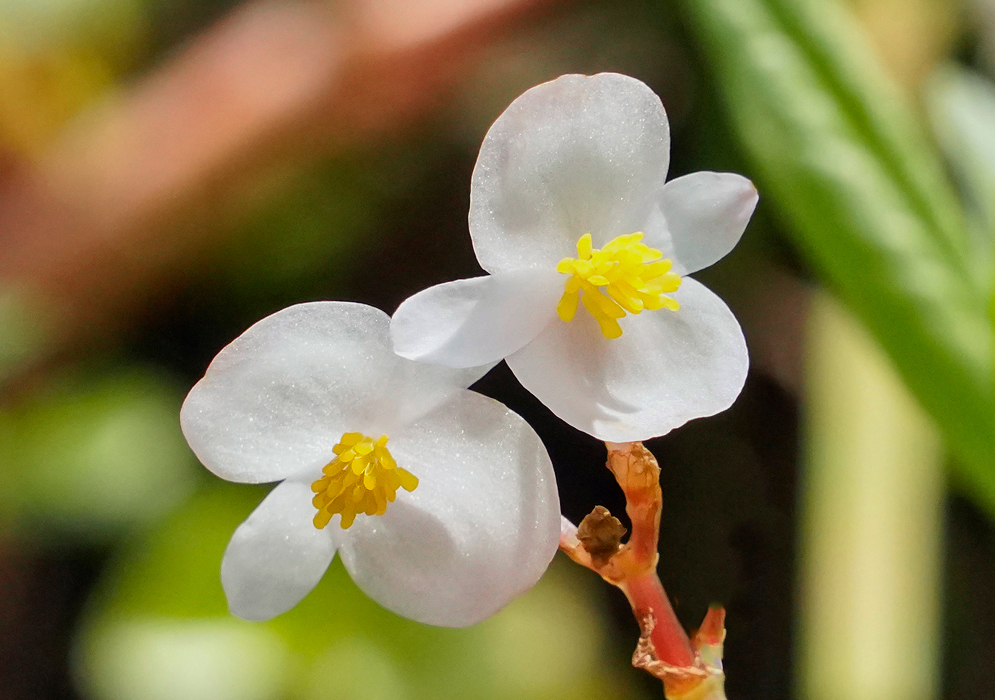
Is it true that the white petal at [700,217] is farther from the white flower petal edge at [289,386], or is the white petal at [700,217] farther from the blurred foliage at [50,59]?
the blurred foliage at [50,59]

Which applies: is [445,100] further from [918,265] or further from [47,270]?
[918,265]

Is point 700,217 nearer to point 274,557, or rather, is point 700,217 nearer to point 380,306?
point 274,557

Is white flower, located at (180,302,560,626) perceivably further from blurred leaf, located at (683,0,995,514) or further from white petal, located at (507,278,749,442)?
blurred leaf, located at (683,0,995,514)

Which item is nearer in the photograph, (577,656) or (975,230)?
(975,230)

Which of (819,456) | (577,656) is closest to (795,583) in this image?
(819,456)

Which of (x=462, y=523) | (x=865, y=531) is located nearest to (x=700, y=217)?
(x=462, y=523)

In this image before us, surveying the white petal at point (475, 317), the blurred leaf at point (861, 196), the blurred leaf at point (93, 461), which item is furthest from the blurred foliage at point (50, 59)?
the white petal at point (475, 317)

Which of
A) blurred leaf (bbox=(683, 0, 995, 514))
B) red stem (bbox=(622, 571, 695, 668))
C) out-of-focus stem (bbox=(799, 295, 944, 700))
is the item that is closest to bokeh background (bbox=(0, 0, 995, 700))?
out-of-focus stem (bbox=(799, 295, 944, 700))
